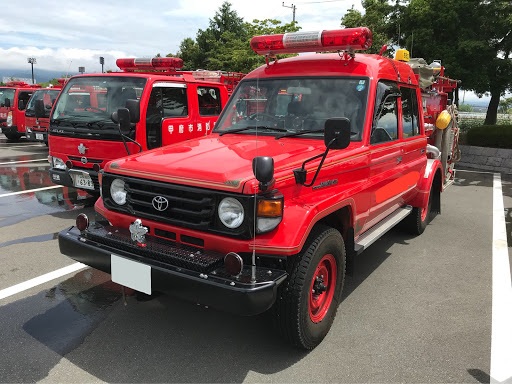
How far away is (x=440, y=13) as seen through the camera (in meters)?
13.6

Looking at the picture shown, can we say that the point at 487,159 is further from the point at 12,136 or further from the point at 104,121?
the point at 12,136

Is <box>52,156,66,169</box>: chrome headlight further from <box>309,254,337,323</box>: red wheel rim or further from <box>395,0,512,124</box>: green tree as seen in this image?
<box>395,0,512,124</box>: green tree

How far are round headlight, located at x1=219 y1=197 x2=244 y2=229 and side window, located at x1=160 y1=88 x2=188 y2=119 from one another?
437cm

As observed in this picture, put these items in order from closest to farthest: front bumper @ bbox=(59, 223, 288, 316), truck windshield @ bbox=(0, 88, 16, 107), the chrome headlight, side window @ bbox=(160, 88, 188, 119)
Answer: front bumper @ bbox=(59, 223, 288, 316) < the chrome headlight < side window @ bbox=(160, 88, 188, 119) < truck windshield @ bbox=(0, 88, 16, 107)

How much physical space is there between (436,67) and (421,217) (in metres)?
3.38

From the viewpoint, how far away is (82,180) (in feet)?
20.6

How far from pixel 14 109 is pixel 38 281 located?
13928 millimetres

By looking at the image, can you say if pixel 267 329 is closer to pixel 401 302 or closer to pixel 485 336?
pixel 401 302

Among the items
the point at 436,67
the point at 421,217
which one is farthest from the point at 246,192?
the point at 436,67

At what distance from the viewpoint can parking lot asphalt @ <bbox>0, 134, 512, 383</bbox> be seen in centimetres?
287

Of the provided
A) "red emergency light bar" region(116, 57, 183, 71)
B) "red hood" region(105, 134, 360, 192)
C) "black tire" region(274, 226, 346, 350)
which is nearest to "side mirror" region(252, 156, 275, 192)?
"red hood" region(105, 134, 360, 192)

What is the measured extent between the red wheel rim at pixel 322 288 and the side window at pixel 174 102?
4394mm

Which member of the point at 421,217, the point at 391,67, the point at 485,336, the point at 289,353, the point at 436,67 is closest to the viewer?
the point at 289,353

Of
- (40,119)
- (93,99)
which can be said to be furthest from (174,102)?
(40,119)
